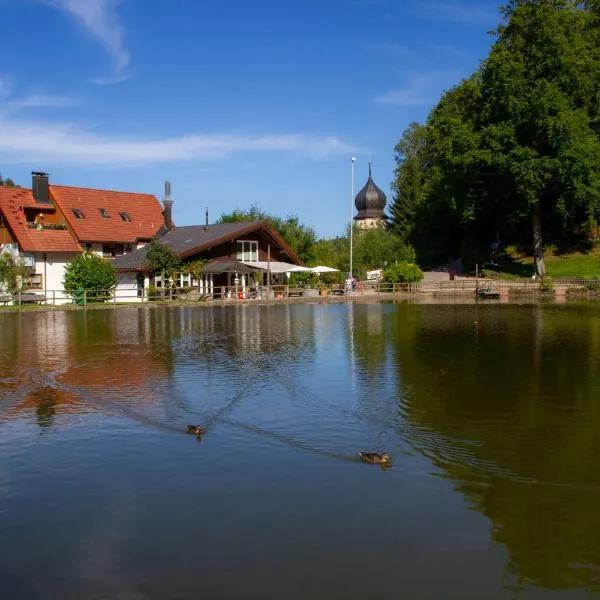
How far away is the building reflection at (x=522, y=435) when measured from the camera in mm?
7582

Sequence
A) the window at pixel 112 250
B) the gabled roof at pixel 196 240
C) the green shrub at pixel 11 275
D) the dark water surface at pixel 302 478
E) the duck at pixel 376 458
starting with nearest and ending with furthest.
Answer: the dark water surface at pixel 302 478, the duck at pixel 376 458, the green shrub at pixel 11 275, the gabled roof at pixel 196 240, the window at pixel 112 250

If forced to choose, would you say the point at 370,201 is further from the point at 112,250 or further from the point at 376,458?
the point at 376,458

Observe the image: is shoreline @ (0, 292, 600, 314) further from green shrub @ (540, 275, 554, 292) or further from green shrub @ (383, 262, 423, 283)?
green shrub @ (383, 262, 423, 283)

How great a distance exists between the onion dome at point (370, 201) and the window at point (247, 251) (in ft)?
158

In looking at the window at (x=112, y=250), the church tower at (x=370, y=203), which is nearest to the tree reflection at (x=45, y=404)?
the window at (x=112, y=250)

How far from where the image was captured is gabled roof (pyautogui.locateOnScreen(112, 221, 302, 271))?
1973 inches

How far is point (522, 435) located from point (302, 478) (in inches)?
155

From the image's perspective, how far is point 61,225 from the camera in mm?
52344

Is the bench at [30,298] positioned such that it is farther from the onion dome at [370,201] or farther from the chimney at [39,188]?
the onion dome at [370,201]

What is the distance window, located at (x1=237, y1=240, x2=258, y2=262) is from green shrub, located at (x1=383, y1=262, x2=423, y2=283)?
1028 cm

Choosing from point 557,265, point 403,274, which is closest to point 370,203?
point 557,265

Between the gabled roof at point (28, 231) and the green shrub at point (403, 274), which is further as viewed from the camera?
the green shrub at point (403, 274)

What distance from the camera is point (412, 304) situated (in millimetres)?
45125

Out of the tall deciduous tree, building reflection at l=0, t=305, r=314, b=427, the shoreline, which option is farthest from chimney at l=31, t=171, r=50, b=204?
the tall deciduous tree
